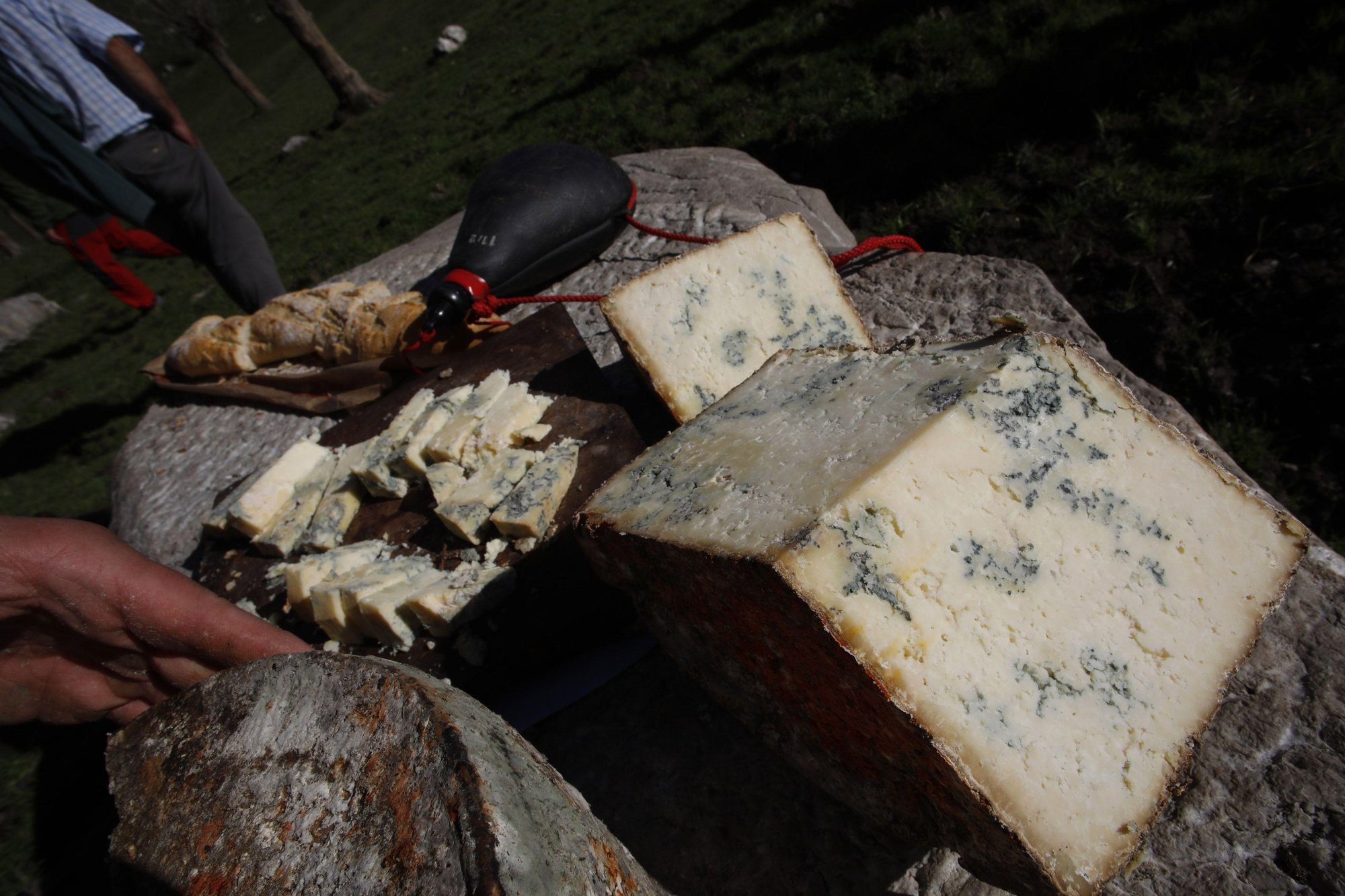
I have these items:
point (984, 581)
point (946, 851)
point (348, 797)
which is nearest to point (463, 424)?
point (348, 797)

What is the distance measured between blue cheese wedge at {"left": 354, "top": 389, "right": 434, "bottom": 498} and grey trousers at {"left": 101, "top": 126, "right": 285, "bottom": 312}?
2.81 metres

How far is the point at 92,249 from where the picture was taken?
5309 millimetres

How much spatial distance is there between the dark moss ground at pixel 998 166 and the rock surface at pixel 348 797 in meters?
1.89

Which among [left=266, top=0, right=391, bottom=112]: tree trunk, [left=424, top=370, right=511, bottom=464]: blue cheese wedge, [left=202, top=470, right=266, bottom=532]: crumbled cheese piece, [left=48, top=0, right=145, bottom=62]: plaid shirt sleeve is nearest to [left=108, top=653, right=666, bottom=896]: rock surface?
[left=424, top=370, right=511, bottom=464]: blue cheese wedge

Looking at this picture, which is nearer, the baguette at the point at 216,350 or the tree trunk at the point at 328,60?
the baguette at the point at 216,350

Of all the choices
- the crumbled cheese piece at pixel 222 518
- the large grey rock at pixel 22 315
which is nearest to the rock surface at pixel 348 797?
the crumbled cheese piece at pixel 222 518

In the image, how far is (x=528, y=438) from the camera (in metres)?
2.11

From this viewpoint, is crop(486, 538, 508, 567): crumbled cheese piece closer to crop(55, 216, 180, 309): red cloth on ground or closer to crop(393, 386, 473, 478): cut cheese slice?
crop(393, 386, 473, 478): cut cheese slice

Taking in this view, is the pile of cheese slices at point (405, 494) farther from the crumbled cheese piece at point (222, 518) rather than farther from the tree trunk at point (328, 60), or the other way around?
the tree trunk at point (328, 60)

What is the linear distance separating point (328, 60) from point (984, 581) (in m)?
12.2

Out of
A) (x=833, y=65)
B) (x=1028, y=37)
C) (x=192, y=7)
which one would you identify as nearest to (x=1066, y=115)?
(x=1028, y=37)

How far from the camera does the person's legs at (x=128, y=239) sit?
502cm

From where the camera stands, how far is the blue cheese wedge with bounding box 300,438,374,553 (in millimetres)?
2145

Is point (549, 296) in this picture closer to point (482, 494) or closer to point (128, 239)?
point (482, 494)
